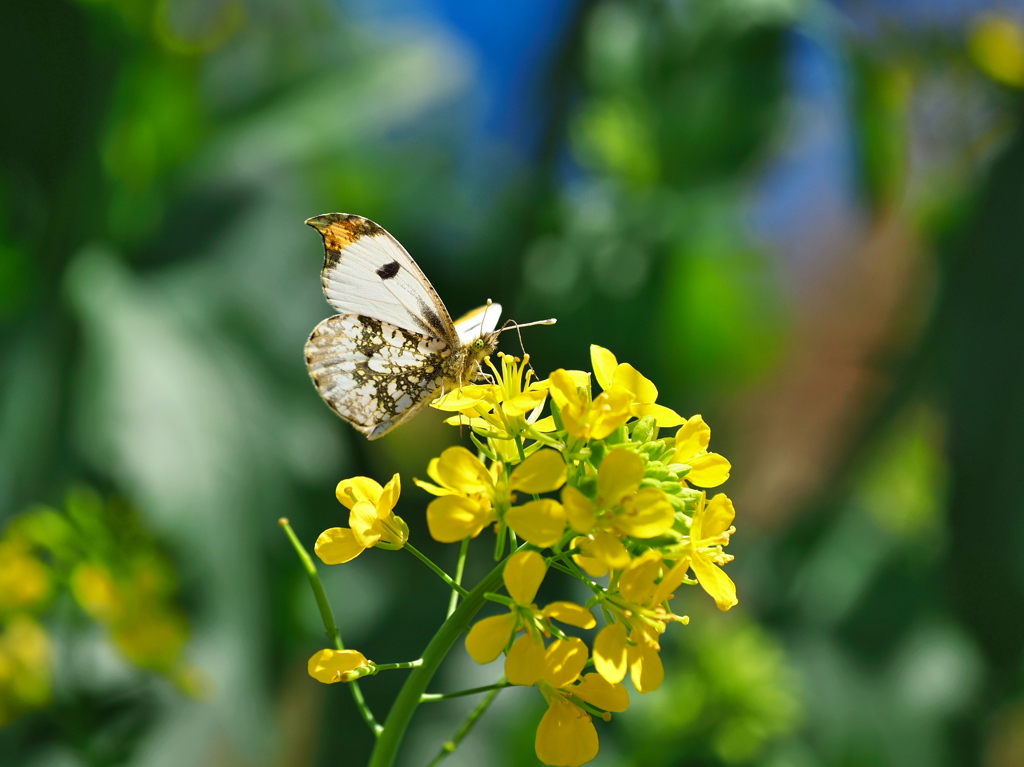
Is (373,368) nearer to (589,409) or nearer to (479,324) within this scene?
(479,324)

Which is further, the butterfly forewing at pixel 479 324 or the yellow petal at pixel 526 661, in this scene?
the butterfly forewing at pixel 479 324

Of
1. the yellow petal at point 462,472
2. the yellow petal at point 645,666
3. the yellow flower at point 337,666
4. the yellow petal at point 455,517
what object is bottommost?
the yellow flower at point 337,666

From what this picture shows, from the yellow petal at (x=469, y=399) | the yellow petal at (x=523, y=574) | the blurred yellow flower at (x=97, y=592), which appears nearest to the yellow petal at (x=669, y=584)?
the yellow petal at (x=523, y=574)

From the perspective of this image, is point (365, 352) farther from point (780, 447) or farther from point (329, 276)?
point (780, 447)

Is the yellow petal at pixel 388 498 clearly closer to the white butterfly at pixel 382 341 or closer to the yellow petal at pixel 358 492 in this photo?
the yellow petal at pixel 358 492

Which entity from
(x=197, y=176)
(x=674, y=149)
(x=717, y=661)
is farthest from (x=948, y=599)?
(x=197, y=176)

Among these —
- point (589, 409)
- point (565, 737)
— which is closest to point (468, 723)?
point (565, 737)
